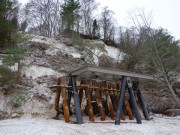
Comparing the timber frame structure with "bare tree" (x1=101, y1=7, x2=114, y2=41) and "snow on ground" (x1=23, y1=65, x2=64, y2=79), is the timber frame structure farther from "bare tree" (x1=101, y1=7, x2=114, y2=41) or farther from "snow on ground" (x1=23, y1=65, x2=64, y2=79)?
"bare tree" (x1=101, y1=7, x2=114, y2=41)

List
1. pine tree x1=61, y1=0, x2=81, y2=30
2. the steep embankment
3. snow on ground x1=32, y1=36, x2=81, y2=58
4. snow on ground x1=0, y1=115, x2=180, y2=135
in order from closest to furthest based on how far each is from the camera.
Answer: snow on ground x1=0, y1=115, x2=180, y2=135, the steep embankment, snow on ground x1=32, y1=36, x2=81, y2=58, pine tree x1=61, y1=0, x2=81, y2=30

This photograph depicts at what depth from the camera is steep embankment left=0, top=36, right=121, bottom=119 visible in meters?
6.02

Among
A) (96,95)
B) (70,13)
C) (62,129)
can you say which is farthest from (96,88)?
(70,13)

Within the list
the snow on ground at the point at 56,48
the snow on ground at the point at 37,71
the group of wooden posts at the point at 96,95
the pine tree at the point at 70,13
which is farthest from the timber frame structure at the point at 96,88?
the pine tree at the point at 70,13

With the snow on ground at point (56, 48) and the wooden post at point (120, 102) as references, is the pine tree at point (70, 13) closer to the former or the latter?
the snow on ground at point (56, 48)

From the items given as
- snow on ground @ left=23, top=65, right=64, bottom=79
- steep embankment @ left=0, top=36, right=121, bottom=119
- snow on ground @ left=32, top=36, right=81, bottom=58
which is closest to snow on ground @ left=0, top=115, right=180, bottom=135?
steep embankment @ left=0, top=36, right=121, bottom=119

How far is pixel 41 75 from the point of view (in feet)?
29.9

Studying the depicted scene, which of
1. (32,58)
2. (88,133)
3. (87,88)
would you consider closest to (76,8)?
(32,58)

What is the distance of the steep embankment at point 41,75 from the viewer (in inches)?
237

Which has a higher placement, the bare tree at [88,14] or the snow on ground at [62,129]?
the bare tree at [88,14]

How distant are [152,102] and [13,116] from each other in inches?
348

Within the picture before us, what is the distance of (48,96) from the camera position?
7434mm

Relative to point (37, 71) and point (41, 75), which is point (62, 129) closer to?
point (41, 75)

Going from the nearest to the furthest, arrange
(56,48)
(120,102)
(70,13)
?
(120,102) < (56,48) < (70,13)
